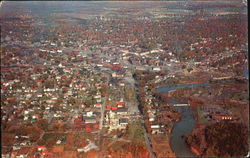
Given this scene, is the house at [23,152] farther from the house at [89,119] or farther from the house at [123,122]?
the house at [123,122]

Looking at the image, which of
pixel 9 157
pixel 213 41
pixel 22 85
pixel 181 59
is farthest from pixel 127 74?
pixel 9 157

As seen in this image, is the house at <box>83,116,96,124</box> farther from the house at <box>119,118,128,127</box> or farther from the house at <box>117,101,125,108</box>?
the house at <box>117,101,125,108</box>

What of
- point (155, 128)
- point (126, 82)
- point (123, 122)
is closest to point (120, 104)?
point (123, 122)

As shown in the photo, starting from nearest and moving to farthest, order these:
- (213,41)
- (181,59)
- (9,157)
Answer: (9,157), (181,59), (213,41)

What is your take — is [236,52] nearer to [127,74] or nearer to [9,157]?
[127,74]

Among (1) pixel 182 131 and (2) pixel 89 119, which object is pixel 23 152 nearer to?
(2) pixel 89 119

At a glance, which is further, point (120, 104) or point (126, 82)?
point (126, 82)

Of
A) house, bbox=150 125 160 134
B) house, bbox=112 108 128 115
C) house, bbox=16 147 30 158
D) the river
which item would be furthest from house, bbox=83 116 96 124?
the river

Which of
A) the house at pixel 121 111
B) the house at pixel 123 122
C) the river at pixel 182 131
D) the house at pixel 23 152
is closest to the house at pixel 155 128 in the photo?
the river at pixel 182 131
